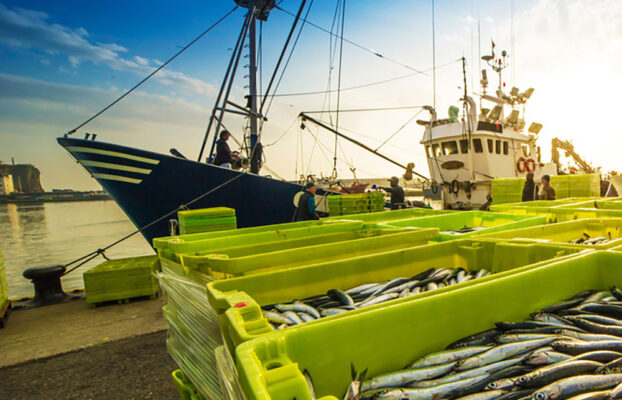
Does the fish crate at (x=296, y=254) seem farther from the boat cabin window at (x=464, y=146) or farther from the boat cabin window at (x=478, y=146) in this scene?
the boat cabin window at (x=478, y=146)

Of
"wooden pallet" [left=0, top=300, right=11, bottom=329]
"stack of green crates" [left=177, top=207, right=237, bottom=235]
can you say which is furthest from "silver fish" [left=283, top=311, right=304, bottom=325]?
"wooden pallet" [left=0, top=300, right=11, bottom=329]

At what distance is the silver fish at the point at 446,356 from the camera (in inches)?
60.0

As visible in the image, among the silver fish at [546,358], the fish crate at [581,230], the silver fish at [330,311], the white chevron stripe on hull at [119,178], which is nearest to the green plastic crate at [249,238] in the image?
the silver fish at [330,311]

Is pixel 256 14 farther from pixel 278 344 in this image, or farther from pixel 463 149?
pixel 278 344

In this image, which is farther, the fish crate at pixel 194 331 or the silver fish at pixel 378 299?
the silver fish at pixel 378 299

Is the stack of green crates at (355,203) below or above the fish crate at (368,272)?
above

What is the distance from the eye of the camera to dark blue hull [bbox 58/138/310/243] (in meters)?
9.12

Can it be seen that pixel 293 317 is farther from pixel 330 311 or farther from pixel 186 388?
pixel 186 388

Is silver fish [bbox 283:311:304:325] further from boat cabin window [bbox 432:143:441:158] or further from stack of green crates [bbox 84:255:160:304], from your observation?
boat cabin window [bbox 432:143:441:158]

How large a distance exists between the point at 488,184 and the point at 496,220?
37.3 ft

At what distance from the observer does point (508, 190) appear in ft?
36.0

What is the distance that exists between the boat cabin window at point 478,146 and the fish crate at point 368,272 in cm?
1455

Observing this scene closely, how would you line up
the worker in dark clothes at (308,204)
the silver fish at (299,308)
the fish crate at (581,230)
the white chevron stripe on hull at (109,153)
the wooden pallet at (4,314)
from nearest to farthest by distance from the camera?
the silver fish at (299,308) < the fish crate at (581,230) < the wooden pallet at (4,314) < the worker in dark clothes at (308,204) < the white chevron stripe on hull at (109,153)

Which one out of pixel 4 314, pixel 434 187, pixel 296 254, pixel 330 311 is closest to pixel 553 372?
pixel 330 311
